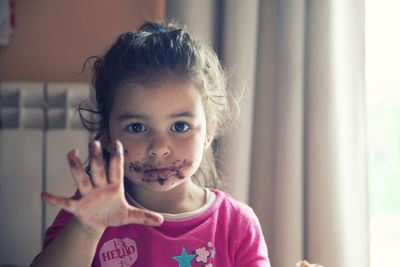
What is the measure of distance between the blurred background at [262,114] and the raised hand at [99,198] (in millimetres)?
696

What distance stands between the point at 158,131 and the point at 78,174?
0.23 m

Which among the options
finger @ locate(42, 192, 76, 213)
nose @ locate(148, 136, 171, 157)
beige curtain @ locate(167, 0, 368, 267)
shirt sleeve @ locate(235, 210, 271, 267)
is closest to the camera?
finger @ locate(42, 192, 76, 213)

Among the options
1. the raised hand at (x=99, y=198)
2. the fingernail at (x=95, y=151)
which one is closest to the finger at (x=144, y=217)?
the raised hand at (x=99, y=198)

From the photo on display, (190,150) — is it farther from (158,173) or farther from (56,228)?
(56,228)

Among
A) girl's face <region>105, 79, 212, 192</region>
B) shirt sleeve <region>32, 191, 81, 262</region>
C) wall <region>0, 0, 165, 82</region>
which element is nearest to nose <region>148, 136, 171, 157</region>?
girl's face <region>105, 79, 212, 192</region>

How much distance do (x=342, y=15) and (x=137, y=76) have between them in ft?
2.67

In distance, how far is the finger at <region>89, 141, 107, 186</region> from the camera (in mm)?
654

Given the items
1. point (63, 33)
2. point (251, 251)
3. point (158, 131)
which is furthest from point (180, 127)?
point (63, 33)

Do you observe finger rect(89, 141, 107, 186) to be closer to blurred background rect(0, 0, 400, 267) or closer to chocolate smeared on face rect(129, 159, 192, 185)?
chocolate smeared on face rect(129, 159, 192, 185)

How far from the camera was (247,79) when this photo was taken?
135 centimetres

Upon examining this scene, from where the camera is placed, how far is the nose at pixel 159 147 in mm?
823

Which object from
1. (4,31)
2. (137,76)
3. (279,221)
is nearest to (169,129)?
(137,76)

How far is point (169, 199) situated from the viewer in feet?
3.24

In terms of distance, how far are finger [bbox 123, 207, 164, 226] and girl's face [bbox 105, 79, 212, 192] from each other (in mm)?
169
